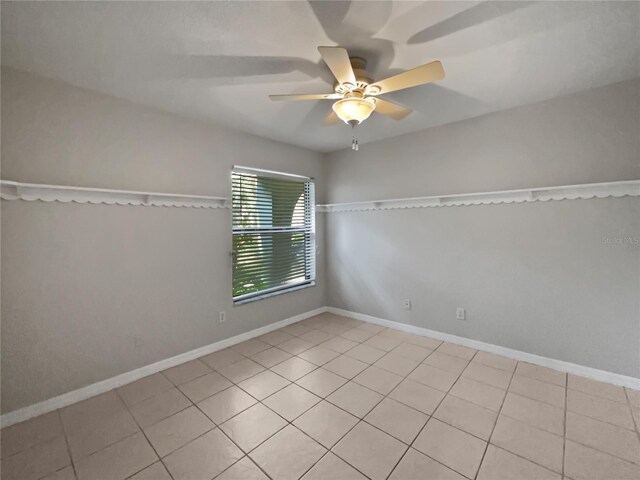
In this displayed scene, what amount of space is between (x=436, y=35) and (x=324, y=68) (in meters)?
0.73

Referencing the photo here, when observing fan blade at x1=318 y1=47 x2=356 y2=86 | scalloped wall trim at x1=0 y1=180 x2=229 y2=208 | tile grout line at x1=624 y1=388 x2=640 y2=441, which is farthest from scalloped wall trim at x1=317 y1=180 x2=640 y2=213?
scalloped wall trim at x1=0 y1=180 x2=229 y2=208

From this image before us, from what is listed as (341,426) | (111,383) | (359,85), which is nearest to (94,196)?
(111,383)

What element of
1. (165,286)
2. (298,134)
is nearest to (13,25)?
(165,286)

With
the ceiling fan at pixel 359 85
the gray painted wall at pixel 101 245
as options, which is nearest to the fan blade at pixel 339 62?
the ceiling fan at pixel 359 85

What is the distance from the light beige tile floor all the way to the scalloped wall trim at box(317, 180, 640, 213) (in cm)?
159

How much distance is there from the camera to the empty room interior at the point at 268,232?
1.57 m

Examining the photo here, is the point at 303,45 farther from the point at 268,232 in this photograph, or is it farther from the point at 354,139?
the point at 268,232

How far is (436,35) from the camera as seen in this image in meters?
1.63

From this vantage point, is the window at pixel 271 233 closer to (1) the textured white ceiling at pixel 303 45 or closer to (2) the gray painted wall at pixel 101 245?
(2) the gray painted wall at pixel 101 245

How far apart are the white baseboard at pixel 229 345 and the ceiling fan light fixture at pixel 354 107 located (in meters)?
2.62

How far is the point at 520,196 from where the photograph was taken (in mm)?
2648

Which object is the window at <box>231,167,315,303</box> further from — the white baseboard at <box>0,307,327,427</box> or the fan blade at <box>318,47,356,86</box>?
the fan blade at <box>318,47,356,86</box>

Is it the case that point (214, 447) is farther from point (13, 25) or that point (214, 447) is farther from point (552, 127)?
point (552, 127)

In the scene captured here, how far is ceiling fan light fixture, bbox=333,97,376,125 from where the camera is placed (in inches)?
72.4
